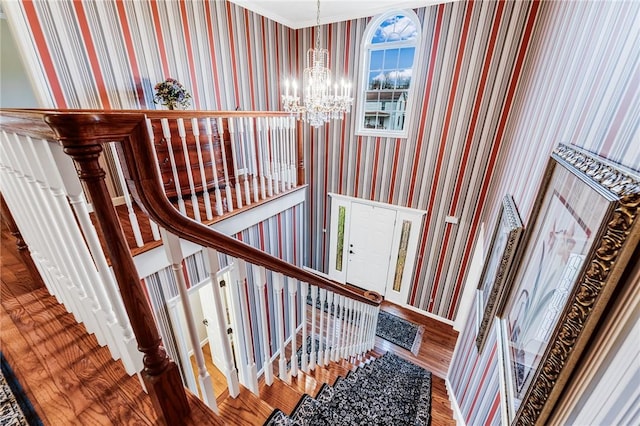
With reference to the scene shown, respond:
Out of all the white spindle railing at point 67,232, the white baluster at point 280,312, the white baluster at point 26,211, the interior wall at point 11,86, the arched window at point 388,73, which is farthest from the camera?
the arched window at point 388,73

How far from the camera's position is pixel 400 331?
4145mm

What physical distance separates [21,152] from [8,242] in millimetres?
1917

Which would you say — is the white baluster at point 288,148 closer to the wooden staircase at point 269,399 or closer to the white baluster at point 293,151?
the white baluster at point 293,151

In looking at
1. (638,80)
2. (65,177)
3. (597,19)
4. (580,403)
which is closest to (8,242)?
(65,177)

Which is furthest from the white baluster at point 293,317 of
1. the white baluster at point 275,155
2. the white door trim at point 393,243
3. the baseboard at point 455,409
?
the white door trim at point 393,243

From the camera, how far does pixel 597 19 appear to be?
1.11m

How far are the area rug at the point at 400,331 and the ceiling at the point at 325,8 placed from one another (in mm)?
4527

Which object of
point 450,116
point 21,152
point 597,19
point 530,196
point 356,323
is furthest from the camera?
point 450,116

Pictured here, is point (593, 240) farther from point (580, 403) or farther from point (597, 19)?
point (597, 19)

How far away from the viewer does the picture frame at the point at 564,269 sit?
60 centimetres

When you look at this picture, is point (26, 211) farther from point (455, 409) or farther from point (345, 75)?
point (345, 75)

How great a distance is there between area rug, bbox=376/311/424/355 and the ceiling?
14.9ft

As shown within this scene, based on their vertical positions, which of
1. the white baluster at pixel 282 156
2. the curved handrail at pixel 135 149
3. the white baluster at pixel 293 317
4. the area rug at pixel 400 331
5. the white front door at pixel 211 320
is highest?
the curved handrail at pixel 135 149

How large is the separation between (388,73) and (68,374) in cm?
436
